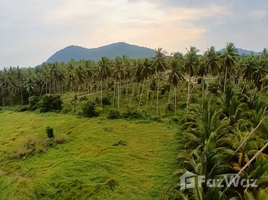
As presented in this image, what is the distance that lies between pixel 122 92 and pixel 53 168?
1722 inches

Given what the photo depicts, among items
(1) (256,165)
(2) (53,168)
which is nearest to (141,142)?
(2) (53,168)

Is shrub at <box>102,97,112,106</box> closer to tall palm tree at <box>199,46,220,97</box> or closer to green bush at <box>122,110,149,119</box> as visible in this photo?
A: green bush at <box>122,110,149,119</box>

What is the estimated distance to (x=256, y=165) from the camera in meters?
18.3

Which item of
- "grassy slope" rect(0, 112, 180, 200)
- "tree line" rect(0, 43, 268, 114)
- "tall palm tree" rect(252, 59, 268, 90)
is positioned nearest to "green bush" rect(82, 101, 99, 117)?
"grassy slope" rect(0, 112, 180, 200)

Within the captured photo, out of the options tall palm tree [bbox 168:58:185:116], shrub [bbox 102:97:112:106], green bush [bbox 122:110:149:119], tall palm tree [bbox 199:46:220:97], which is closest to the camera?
tall palm tree [bbox 199:46:220:97]

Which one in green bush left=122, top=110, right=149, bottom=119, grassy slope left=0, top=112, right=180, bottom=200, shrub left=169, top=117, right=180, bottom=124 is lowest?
grassy slope left=0, top=112, right=180, bottom=200

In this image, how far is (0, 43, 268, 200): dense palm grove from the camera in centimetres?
1906

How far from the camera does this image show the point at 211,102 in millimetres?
39062

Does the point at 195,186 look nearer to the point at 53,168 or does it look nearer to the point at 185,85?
the point at 53,168

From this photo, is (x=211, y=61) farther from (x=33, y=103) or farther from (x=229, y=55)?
(x=33, y=103)

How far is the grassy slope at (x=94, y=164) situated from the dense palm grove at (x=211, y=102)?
13.5ft

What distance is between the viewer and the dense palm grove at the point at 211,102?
750 inches

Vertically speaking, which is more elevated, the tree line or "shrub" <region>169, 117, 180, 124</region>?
the tree line

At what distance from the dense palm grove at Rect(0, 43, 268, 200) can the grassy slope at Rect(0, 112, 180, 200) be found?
4120 millimetres
